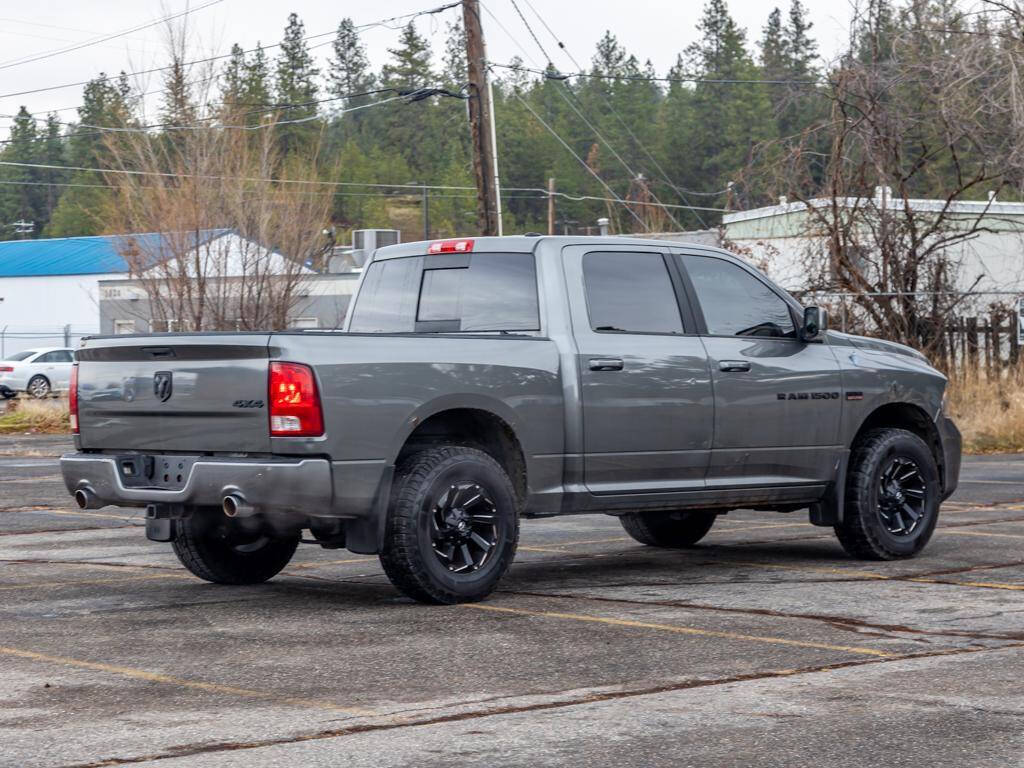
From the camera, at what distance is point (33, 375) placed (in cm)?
4747

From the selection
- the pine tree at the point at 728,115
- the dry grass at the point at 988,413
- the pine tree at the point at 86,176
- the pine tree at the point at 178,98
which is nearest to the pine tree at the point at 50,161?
the pine tree at the point at 86,176

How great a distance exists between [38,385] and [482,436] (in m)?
40.6

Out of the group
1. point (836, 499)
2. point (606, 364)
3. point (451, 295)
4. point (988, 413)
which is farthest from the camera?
point (988, 413)

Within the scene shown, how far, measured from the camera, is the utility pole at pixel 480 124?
26.0 metres

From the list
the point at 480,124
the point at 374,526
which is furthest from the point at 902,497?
the point at 480,124

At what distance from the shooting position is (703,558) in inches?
422

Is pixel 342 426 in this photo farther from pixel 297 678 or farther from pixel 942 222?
pixel 942 222

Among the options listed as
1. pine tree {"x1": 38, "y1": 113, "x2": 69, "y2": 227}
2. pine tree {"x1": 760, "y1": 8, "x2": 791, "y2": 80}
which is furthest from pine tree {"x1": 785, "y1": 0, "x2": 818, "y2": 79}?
pine tree {"x1": 38, "y1": 113, "x2": 69, "y2": 227}

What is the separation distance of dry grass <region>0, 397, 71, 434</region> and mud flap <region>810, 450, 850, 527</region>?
2286cm

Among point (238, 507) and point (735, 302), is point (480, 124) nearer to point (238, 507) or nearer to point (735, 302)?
point (735, 302)

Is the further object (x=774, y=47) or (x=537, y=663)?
(x=774, y=47)

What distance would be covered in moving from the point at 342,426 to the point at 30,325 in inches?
2783

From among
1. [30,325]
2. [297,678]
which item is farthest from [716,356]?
[30,325]

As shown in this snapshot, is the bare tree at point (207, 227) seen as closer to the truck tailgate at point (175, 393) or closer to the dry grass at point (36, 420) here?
the dry grass at point (36, 420)
